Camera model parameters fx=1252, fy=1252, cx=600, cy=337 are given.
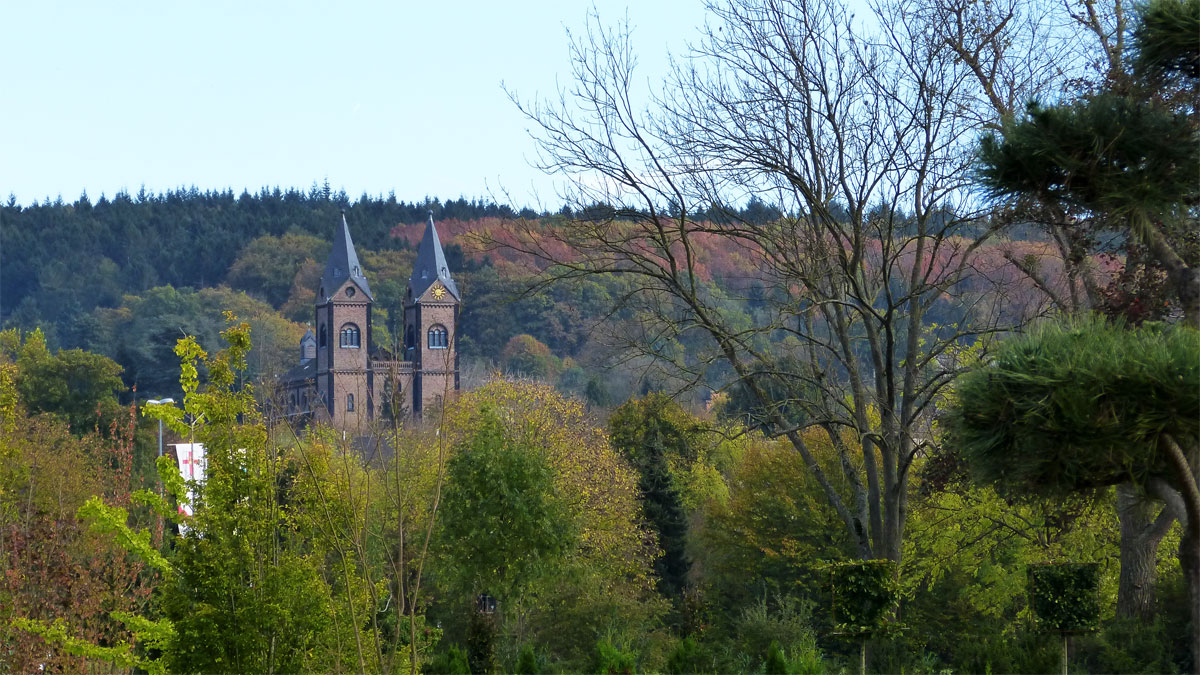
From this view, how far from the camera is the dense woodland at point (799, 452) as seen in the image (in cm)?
546

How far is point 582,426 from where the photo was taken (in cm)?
3909

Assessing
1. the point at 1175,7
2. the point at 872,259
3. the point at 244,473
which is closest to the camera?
the point at 1175,7

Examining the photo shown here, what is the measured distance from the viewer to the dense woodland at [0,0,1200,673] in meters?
5.46

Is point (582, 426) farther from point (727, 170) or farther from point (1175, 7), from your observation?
point (1175, 7)

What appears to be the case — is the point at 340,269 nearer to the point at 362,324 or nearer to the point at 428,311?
the point at 362,324

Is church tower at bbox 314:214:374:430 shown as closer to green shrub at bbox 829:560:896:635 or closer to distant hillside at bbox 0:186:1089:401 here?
distant hillside at bbox 0:186:1089:401

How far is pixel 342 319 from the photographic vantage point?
325ft

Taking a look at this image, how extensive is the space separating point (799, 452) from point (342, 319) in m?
86.5

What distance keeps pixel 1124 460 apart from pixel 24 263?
368 feet

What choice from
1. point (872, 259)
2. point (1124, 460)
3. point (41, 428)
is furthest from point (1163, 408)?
point (41, 428)

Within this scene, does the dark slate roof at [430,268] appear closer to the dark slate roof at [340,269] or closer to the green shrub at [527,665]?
the dark slate roof at [340,269]

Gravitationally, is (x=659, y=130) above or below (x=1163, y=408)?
above

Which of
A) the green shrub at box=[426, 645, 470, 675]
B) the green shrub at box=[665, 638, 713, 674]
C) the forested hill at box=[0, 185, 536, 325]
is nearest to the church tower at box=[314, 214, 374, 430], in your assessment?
the forested hill at box=[0, 185, 536, 325]

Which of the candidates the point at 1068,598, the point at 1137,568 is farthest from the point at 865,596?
the point at 1137,568
